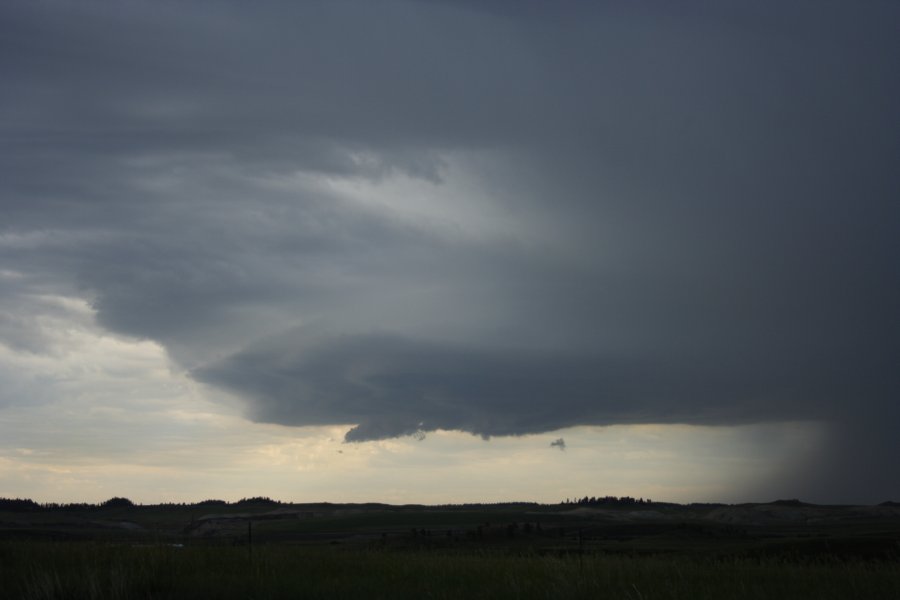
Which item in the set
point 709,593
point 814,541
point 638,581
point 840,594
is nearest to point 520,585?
point 638,581

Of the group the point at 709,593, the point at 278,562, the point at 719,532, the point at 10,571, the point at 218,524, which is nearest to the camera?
the point at 709,593

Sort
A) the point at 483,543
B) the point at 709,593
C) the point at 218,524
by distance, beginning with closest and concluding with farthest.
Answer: the point at 709,593
the point at 483,543
the point at 218,524

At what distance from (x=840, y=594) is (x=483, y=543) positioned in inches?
2541

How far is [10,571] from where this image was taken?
781 inches

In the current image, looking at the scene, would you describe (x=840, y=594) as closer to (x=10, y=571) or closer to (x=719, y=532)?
(x=10, y=571)

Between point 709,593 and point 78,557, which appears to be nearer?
point 709,593

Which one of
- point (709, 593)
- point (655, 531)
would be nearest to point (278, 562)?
point (709, 593)

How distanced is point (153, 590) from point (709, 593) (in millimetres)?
11301

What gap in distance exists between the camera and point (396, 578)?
19094mm

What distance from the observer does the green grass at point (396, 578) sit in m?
15.9

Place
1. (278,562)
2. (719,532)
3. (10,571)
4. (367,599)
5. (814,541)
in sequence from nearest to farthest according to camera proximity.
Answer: (367,599), (10,571), (278,562), (814,541), (719,532)

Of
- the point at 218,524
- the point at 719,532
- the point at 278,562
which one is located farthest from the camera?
the point at 218,524

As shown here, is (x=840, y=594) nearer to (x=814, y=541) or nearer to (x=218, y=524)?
(x=814, y=541)

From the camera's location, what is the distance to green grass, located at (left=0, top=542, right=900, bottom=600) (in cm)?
1591
